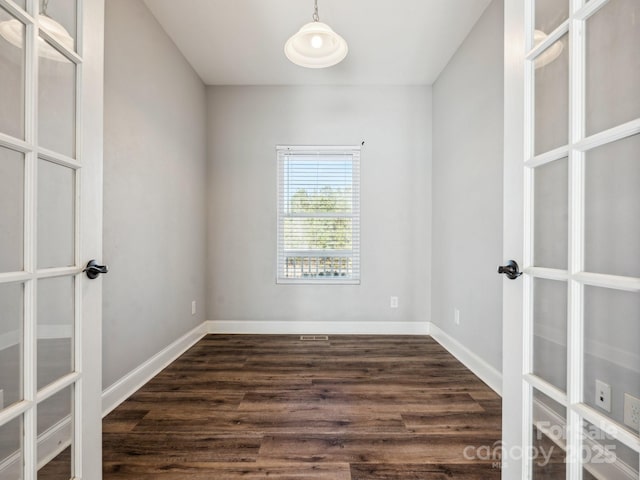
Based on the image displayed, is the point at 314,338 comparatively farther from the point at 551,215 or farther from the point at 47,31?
the point at 47,31

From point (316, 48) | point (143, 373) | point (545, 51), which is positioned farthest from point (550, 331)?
point (143, 373)

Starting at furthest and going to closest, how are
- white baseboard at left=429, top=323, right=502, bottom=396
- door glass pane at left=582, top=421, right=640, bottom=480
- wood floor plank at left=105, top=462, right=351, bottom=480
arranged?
white baseboard at left=429, top=323, right=502, bottom=396
wood floor plank at left=105, top=462, right=351, bottom=480
door glass pane at left=582, top=421, right=640, bottom=480

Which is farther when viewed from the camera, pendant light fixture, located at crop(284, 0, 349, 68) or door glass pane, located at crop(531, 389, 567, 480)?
pendant light fixture, located at crop(284, 0, 349, 68)

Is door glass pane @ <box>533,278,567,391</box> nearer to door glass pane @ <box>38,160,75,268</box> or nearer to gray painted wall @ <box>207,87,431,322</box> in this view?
door glass pane @ <box>38,160,75,268</box>

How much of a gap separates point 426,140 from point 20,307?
359 centimetres

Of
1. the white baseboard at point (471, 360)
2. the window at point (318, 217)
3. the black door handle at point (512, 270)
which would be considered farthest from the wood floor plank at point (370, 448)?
the window at point (318, 217)

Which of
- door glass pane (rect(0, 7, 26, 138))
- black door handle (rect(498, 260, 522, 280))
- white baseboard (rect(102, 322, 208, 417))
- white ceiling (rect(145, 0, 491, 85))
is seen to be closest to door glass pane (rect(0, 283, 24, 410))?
door glass pane (rect(0, 7, 26, 138))

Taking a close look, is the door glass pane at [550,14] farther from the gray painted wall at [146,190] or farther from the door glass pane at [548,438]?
the gray painted wall at [146,190]

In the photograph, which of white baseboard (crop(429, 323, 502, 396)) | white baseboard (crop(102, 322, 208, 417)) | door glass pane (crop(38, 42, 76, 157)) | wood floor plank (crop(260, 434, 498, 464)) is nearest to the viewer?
door glass pane (crop(38, 42, 76, 157))

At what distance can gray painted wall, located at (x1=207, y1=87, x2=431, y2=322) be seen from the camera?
348cm

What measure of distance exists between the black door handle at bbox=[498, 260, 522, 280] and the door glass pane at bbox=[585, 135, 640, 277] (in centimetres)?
23

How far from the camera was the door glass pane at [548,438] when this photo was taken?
906 millimetres

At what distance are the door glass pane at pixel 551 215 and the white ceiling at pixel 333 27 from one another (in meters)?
2.02

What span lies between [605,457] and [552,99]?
3.34 ft
